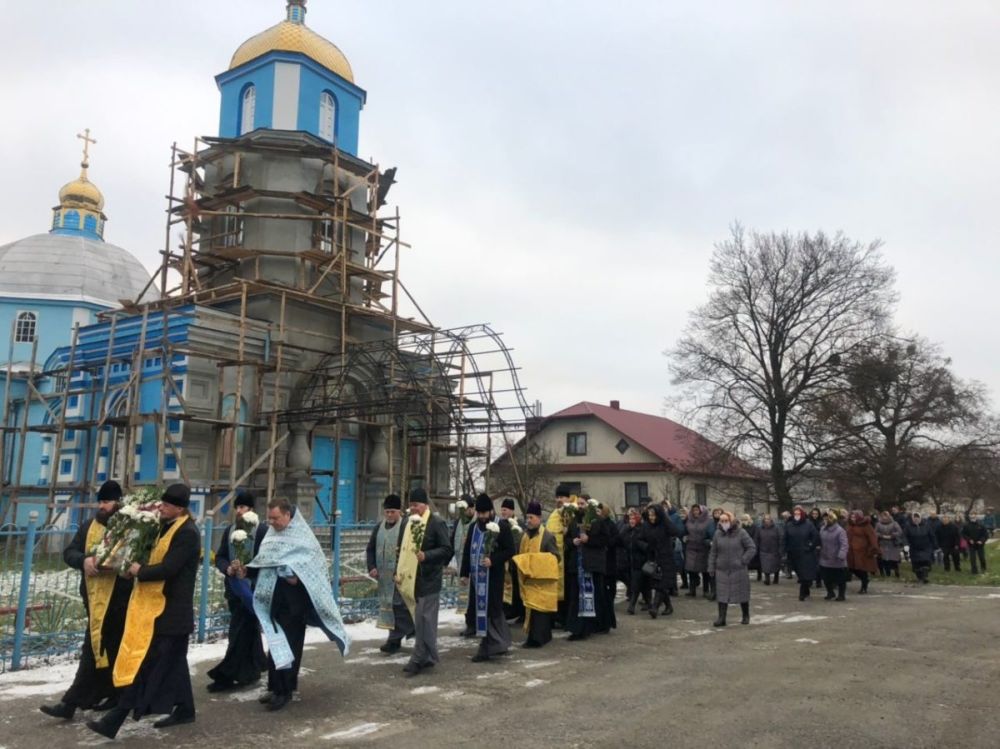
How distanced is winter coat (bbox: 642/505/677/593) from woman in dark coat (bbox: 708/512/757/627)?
2.98 feet

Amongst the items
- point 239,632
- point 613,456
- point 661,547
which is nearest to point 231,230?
point 661,547

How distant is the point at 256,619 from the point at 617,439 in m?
32.5

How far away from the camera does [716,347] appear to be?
24891mm

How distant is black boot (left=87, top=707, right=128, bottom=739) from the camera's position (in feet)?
17.6

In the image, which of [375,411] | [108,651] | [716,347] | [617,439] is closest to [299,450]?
[375,411]

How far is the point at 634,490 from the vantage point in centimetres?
3775

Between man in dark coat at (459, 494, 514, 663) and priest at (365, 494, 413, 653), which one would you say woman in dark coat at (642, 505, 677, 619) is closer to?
man in dark coat at (459, 494, 514, 663)

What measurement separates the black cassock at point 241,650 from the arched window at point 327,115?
19.4 metres

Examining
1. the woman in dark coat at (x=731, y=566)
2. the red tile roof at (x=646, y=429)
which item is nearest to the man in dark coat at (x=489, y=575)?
the woman in dark coat at (x=731, y=566)

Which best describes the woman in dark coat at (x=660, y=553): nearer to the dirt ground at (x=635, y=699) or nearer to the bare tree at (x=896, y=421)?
the dirt ground at (x=635, y=699)

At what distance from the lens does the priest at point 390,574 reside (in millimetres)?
8398

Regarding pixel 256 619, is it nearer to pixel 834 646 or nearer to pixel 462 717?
pixel 462 717

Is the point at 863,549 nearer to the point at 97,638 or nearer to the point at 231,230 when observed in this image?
the point at 97,638

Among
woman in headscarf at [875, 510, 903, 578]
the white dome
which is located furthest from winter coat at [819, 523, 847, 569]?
the white dome
